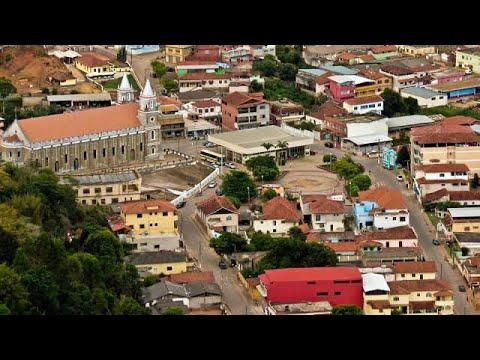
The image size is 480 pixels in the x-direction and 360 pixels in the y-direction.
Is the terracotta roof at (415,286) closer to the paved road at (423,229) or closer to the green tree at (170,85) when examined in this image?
the paved road at (423,229)

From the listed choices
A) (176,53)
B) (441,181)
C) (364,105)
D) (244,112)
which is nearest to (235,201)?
(441,181)

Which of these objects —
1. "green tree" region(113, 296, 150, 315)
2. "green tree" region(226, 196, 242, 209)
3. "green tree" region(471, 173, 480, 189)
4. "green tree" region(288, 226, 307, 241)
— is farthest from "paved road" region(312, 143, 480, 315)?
"green tree" region(113, 296, 150, 315)

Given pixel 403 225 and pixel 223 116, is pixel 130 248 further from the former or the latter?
pixel 223 116

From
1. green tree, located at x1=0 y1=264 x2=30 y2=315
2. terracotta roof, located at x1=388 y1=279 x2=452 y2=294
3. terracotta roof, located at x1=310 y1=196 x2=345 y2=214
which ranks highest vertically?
green tree, located at x1=0 y1=264 x2=30 y2=315

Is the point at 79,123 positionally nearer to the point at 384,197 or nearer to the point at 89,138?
the point at 89,138

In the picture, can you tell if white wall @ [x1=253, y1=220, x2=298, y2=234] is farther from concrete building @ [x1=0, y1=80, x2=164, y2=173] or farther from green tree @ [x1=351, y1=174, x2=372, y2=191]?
concrete building @ [x1=0, y1=80, x2=164, y2=173]

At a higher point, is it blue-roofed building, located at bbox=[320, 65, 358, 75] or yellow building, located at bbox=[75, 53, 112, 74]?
yellow building, located at bbox=[75, 53, 112, 74]

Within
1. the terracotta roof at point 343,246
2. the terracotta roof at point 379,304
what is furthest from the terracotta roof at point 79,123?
the terracotta roof at point 379,304
